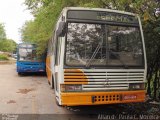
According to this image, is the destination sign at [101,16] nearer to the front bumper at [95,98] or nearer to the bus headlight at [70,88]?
the bus headlight at [70,88]

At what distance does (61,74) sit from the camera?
27.5 feet

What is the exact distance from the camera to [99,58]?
28.4 feet

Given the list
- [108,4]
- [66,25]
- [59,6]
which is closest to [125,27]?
[66,25]

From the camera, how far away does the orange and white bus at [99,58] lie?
8.38 m

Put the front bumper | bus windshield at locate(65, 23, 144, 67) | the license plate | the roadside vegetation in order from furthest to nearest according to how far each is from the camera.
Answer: the roadside vegetation, the license plate, bus windshield at locate(65, 23, 144, 67), the front bumper

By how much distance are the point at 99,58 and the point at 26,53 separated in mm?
15377

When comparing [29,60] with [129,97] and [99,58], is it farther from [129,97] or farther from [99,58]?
[129,97]

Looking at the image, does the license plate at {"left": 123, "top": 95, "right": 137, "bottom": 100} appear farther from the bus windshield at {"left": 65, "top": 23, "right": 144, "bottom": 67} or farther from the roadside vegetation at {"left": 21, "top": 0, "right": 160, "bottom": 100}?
the roadside vegetation at {"left": 21, "top": 0, "right": 160, "bottom": 100}

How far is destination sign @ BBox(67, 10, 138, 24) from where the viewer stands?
890cm

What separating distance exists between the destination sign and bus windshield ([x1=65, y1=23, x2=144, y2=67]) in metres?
0.20

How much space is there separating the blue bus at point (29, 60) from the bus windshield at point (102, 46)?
14683mm

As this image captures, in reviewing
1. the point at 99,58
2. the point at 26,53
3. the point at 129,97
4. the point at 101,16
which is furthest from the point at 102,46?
the point at 26,53

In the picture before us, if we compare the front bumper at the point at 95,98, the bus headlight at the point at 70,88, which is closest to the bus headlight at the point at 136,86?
the front bumper at the point at 95,98

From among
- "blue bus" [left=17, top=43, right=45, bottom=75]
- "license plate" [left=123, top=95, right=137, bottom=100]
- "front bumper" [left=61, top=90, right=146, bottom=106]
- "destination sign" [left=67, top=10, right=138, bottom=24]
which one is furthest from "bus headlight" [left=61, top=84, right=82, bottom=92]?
"blue bus" [left=17, top=43, right=45, bottom=75]
